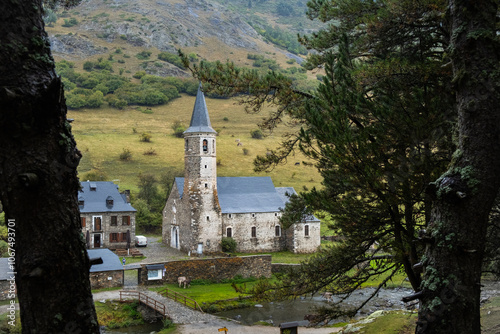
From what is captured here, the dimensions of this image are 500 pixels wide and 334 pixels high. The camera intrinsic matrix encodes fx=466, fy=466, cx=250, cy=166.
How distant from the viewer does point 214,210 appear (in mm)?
38375

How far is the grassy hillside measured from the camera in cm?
6281

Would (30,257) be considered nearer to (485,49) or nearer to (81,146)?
(485,49)

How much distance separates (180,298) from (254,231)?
47.9 ft

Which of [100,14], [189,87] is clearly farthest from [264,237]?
[100,14]

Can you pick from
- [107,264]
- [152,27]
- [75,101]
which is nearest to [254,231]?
[107,264]

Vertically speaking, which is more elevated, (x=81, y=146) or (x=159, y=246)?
(x=81, y=146)

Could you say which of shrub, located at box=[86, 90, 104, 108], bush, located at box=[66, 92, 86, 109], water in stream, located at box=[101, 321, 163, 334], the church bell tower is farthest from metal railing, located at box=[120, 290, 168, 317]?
shrub, located at box=[86, 90, 104, 108]

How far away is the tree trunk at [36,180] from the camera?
3.78 metres

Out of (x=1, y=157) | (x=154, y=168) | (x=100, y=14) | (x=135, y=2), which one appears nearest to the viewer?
(x=1, y=157)

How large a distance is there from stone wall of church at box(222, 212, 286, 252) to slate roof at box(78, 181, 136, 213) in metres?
8.64

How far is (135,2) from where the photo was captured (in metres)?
172

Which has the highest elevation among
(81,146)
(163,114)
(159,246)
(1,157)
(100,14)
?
(100,14)

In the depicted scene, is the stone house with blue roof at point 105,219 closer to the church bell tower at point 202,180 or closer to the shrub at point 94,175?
the church bell tower at point 202,180

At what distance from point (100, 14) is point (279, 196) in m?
135
